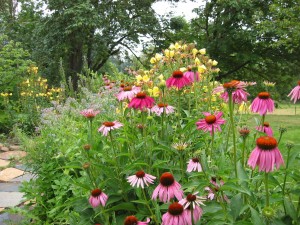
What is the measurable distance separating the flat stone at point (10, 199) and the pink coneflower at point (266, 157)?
2.40 metres

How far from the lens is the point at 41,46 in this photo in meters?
9.15

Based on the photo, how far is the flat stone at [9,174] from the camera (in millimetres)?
3580

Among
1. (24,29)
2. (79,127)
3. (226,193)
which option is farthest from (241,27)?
(226,193)

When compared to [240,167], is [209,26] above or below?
above

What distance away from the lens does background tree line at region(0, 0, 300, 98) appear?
28.1 ft

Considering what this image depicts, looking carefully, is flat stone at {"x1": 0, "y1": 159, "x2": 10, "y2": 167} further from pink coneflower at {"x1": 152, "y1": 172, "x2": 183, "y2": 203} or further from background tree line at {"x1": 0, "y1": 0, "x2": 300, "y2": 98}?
background tree line at {"x1": 0, "y1": 0, "x2": 300, "y2": 98}

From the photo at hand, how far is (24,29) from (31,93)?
17.4 ft

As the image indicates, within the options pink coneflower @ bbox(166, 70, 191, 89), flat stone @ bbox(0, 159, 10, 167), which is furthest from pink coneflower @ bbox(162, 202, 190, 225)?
flat stone @ bbox(0, 159, 10, 167)

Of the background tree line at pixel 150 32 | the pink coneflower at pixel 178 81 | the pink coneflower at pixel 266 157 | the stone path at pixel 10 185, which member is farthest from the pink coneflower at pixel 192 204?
the background tree line at pixel 150 32

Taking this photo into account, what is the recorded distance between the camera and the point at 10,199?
292 cm

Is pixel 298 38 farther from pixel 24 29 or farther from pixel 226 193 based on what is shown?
pixel 24 29

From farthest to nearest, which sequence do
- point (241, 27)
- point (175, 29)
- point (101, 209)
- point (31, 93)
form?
point (175, 29)
point (241, 27)
point (31, 93)
point (101, 209)

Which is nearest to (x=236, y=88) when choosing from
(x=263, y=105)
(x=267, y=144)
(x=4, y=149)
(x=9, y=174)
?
(x=263, y=105)

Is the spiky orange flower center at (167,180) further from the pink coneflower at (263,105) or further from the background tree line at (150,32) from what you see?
the background tree line at (150,32)
